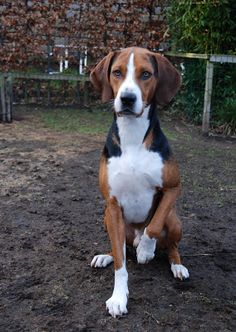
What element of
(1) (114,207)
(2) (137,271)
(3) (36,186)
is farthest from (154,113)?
(3) (36,186)

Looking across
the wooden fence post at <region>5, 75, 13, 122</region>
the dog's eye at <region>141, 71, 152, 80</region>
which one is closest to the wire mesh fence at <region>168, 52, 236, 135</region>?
the wooden fence post at <region>5, 75, 13, 122</region>

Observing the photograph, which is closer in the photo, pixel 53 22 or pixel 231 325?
pixel 231 325

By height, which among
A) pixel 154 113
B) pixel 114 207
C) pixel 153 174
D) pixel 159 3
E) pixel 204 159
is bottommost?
pixel 204 159

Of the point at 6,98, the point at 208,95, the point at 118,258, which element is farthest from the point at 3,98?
the point at 118,258

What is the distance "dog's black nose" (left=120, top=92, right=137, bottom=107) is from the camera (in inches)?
122

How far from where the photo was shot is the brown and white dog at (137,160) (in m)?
3.23

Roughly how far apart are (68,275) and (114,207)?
66cm

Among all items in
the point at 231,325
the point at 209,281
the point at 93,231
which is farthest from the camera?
the point at 93,231

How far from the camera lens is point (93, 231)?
4512mm

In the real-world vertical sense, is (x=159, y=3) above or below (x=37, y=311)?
above

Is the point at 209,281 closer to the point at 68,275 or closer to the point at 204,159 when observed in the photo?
the point at 68,275

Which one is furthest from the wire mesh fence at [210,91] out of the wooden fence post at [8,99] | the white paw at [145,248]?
the white paw at [145,248]

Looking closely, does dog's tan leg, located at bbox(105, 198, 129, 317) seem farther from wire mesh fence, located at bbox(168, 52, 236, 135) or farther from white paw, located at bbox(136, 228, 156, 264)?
wire mesh fence, located at bbox(168, 52, 236, 135)

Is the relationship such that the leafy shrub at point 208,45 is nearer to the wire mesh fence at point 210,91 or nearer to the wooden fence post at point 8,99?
the wire mesh fence at point 210,91
